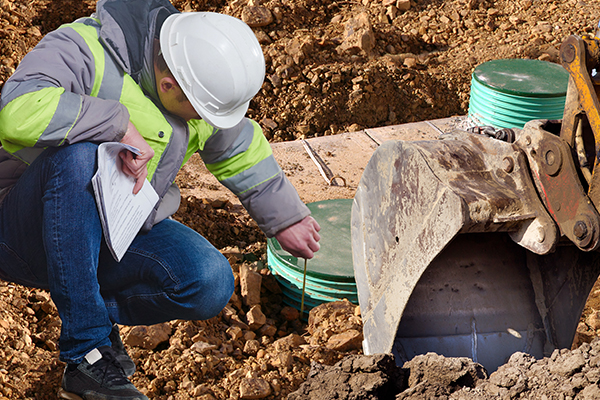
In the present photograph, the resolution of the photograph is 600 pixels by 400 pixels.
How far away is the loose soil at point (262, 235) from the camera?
215 cm

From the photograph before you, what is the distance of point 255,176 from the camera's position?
254 centimetres

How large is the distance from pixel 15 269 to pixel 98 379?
21.9 inches

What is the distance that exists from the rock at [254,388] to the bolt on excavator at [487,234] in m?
0.47

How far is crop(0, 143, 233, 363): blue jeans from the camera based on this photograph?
2096mm

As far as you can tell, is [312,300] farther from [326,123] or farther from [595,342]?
[326,123]

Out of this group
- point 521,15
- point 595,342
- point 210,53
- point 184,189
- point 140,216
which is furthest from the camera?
point 521,15

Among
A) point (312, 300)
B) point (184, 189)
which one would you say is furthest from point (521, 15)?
point (312, 300)

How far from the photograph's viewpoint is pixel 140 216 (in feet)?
7.57

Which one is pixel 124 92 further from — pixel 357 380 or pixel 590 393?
pixel 590 393

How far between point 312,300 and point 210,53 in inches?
69.9

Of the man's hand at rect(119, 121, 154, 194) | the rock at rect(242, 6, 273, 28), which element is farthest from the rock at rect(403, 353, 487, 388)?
the rock at rect(242, 6, 273, 28)

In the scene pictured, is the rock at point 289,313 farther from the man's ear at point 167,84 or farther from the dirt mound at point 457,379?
the man's ear at point 167,84

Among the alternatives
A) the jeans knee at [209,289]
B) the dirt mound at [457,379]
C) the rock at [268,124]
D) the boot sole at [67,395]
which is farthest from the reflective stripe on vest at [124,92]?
the rock at [268,124]

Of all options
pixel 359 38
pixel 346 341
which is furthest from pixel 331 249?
pixel 359 38
